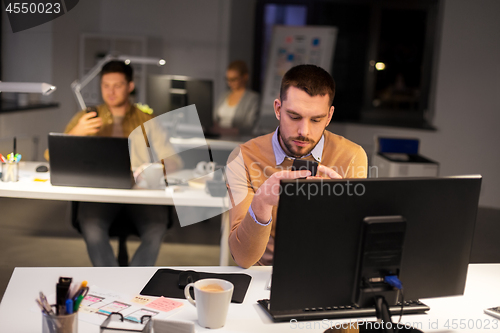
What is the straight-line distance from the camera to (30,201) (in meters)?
4.31

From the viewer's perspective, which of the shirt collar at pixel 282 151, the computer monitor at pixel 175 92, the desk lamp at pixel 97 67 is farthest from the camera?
the computer monitor at pixel 175 92

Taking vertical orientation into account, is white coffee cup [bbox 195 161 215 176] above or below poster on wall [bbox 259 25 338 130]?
below

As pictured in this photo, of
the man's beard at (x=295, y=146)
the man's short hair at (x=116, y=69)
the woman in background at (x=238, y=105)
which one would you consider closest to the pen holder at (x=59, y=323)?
the man's beard at (x=295, y=146)

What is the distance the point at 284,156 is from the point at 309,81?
10.9 inches

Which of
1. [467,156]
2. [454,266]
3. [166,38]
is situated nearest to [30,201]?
[166,38]

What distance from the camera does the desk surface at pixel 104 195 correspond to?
2.14 meters

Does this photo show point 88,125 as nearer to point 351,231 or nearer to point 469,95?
point 351,231

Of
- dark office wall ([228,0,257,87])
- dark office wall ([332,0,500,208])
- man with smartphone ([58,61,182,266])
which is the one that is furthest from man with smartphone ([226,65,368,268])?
dark office wall ([228,0,257,87])

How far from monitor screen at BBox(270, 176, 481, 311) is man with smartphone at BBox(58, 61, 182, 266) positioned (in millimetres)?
1473

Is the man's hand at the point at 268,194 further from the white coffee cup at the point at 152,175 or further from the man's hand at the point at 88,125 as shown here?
the man's hand at the point at 88,125

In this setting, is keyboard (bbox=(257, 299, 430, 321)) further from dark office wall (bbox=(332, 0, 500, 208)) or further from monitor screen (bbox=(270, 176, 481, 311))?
dark office wall (bbox=(332, 0, 500, 208))

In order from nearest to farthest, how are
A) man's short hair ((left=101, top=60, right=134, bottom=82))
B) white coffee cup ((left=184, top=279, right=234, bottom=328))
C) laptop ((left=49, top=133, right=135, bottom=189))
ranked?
white coffee cup ((left=184, top=279, right=234, bottom=328)) < laptop ((left=49, top=133, right=135, bottom=189)) < man's short hair ((left=101, top=60, right=134, bottom=82))

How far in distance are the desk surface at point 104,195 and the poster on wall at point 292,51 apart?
3156 mm

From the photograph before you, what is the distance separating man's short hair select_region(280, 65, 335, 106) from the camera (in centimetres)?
149
